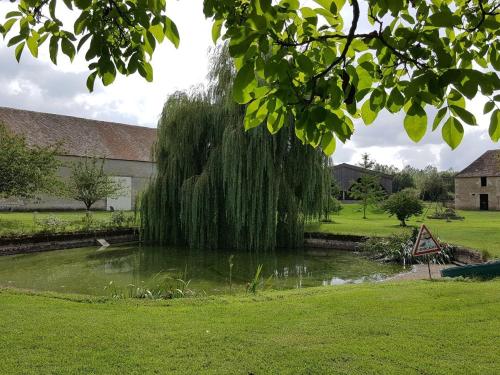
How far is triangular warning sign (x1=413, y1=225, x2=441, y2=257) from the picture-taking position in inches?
328

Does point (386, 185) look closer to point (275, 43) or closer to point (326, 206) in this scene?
point (326, 206)

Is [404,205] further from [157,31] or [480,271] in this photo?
[157,31]

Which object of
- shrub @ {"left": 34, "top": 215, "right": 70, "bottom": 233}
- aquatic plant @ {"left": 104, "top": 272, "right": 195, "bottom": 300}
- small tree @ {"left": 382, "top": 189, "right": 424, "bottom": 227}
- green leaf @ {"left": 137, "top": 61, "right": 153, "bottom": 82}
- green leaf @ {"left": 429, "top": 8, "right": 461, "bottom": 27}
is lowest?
aquatic plant @ {"left": 104, "top": 272, "right": 195, "bottom": 300}

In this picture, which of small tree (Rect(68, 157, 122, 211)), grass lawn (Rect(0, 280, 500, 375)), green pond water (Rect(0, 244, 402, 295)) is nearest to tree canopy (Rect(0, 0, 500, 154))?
grass lawn (Rect(0, 280, 500, 375))

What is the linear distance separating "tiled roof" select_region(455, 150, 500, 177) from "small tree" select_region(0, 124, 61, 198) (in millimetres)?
37657

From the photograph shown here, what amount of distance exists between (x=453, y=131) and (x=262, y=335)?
3472 mm

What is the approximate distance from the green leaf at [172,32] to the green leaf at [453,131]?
122cm

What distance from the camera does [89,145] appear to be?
3266 centimetres

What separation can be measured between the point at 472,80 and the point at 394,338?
348cm

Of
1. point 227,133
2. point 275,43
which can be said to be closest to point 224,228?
point 227,133

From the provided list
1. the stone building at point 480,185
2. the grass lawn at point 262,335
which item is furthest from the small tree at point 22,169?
the stone building at point 480,185

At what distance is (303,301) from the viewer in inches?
251

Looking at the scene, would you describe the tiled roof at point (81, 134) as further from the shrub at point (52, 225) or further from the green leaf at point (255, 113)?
the green leaf at point (255, 113)

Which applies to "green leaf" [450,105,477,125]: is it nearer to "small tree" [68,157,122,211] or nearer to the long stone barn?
"small tree" [68,157,122,211]
